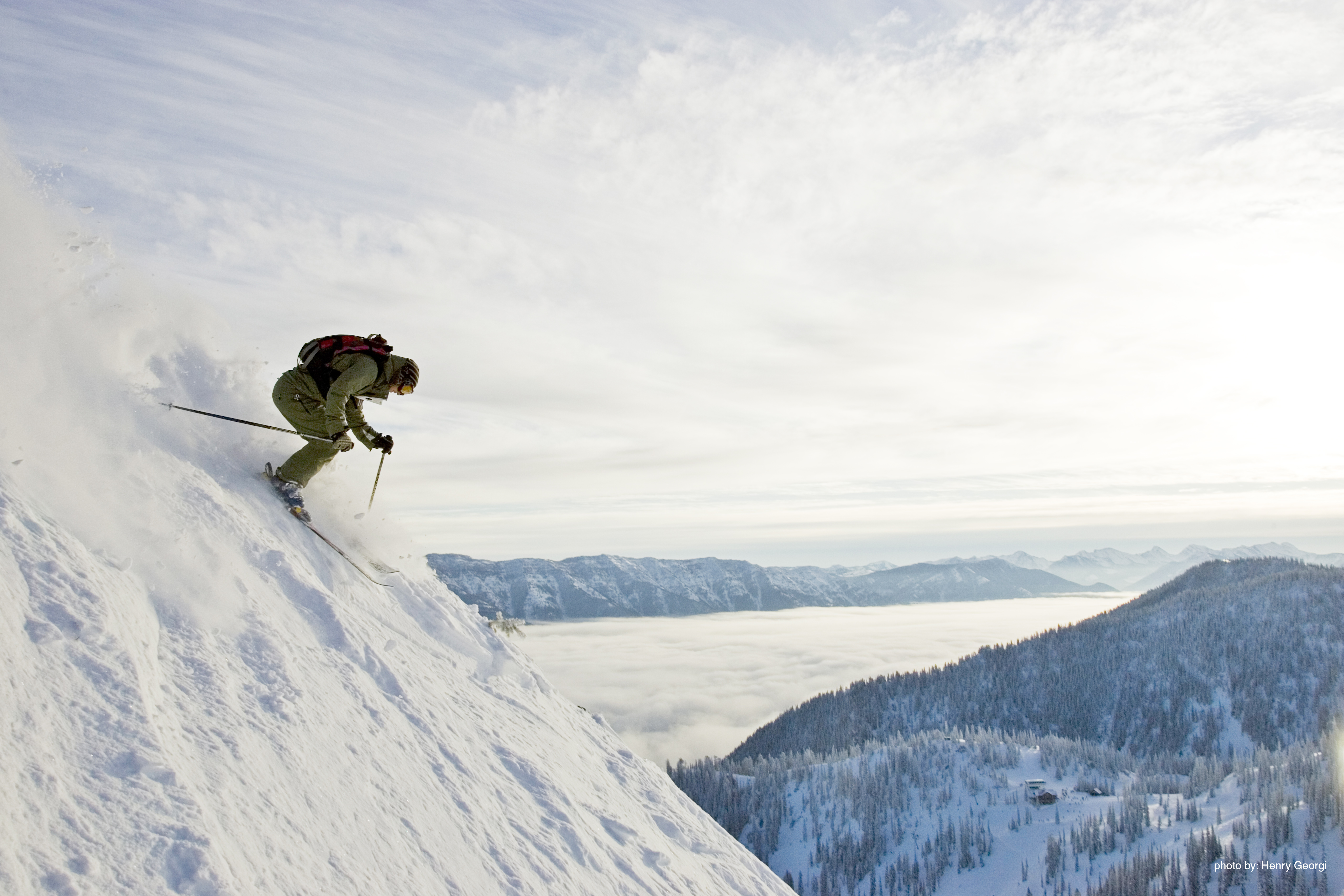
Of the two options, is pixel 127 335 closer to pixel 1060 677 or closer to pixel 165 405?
pixel 165 405

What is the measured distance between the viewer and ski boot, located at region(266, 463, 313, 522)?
877 cm

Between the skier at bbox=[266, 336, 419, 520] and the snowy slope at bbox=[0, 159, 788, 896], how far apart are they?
16.3 inches

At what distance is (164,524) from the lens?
243 inches

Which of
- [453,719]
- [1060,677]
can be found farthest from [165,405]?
[1060,677]

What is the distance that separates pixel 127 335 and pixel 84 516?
134 inches

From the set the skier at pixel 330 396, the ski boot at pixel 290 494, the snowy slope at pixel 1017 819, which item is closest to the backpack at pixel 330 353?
the skier at pixel 330 396

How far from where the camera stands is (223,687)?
5.15 meters

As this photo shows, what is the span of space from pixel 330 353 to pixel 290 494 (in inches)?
73.6

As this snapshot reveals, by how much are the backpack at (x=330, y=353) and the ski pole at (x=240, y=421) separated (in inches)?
23.3

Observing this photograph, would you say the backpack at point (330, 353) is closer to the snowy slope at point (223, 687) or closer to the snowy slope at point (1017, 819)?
the snowy slope at point (223, 687)

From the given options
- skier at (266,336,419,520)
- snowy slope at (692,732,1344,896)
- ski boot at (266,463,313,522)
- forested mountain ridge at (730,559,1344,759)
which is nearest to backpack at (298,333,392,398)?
skier at (266,336,419,520)

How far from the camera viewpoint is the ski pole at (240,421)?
26.5 feet

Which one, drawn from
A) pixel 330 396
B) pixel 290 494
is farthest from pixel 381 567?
pixel 330 396

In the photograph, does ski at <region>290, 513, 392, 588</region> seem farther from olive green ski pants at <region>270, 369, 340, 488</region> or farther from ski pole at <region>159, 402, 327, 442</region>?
ski pole at <region>159, 402, 327, 442</region>
